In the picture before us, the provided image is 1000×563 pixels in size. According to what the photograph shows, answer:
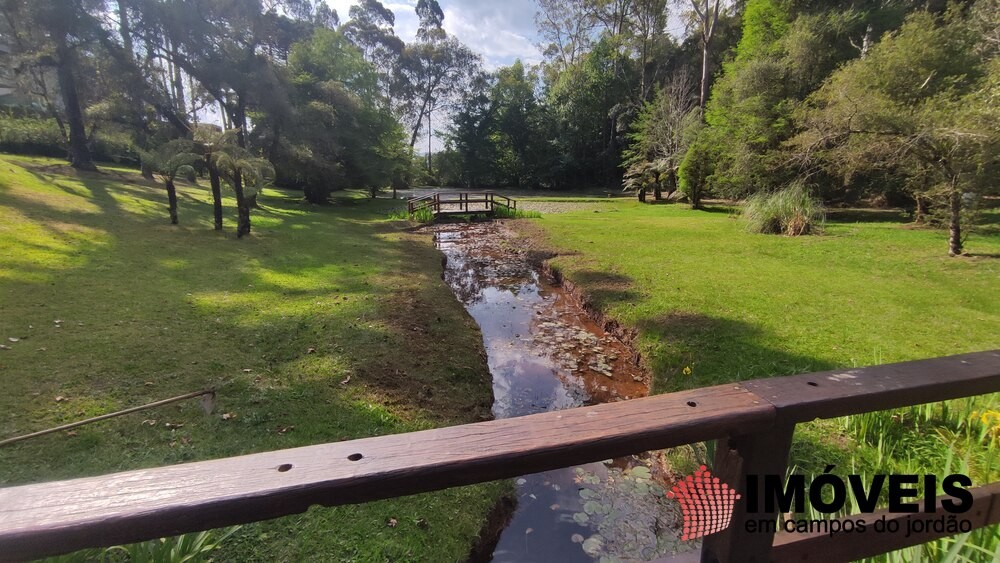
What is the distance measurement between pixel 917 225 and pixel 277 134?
22.1 metres

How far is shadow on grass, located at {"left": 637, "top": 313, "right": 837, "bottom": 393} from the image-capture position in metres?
4.52

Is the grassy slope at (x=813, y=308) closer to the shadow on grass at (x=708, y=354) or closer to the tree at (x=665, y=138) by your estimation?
the shadow on grass at (x=708, y=354)

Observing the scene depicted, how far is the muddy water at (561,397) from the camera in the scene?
9.79 feet

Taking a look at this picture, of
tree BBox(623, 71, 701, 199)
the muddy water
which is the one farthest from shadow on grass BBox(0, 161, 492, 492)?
tree BBox(623, 71, 701, 199)

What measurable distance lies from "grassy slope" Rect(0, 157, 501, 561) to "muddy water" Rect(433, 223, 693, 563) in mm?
347

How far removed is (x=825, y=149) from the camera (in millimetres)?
12219

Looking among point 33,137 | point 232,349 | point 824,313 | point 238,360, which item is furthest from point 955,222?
point 33,137

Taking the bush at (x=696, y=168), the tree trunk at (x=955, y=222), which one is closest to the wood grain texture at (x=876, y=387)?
the tree trunk at (x=955, y=222)

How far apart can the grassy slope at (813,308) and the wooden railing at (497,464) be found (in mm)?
1798

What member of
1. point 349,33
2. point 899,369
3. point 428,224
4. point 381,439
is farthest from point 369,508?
point 349,33

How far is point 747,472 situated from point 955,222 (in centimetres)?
1109

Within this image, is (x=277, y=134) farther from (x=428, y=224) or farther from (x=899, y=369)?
(x=899, y=369)

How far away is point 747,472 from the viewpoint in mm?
1100

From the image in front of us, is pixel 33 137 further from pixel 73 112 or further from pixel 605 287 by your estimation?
pixel 605 287
